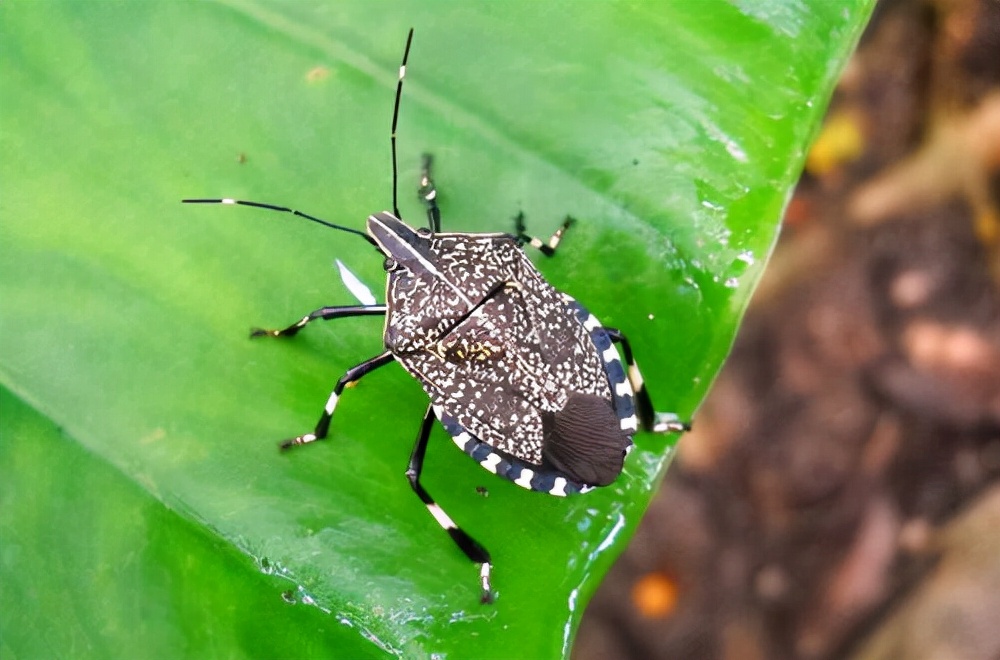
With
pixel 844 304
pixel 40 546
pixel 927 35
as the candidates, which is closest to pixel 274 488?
pixel 40 546

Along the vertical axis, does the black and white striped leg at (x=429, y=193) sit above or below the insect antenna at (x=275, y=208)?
above

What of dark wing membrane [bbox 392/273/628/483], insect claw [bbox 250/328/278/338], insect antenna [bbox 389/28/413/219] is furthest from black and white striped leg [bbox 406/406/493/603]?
insect antenna [bbox 389/28/413/219]

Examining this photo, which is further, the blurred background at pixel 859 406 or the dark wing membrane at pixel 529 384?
the blurred background at pixel 859 406

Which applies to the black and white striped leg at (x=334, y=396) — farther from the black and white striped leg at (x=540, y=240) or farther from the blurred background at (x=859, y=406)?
the blurred background at (x=859, y=406)

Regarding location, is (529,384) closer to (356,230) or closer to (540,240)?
(540,240)

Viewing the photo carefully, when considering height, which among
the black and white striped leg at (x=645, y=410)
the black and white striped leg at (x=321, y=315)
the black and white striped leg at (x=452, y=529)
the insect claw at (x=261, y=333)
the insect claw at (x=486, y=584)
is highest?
the black and white striped leg at (x=645, y=410)

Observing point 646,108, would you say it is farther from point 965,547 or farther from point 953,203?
point 965,547

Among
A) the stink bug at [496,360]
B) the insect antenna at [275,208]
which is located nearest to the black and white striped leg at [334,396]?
the stink bug at [496,360]

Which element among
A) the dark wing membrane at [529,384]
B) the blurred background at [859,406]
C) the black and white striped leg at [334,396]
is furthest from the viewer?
the blurred background at [859,406]

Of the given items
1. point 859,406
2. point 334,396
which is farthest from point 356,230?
point 859,406
